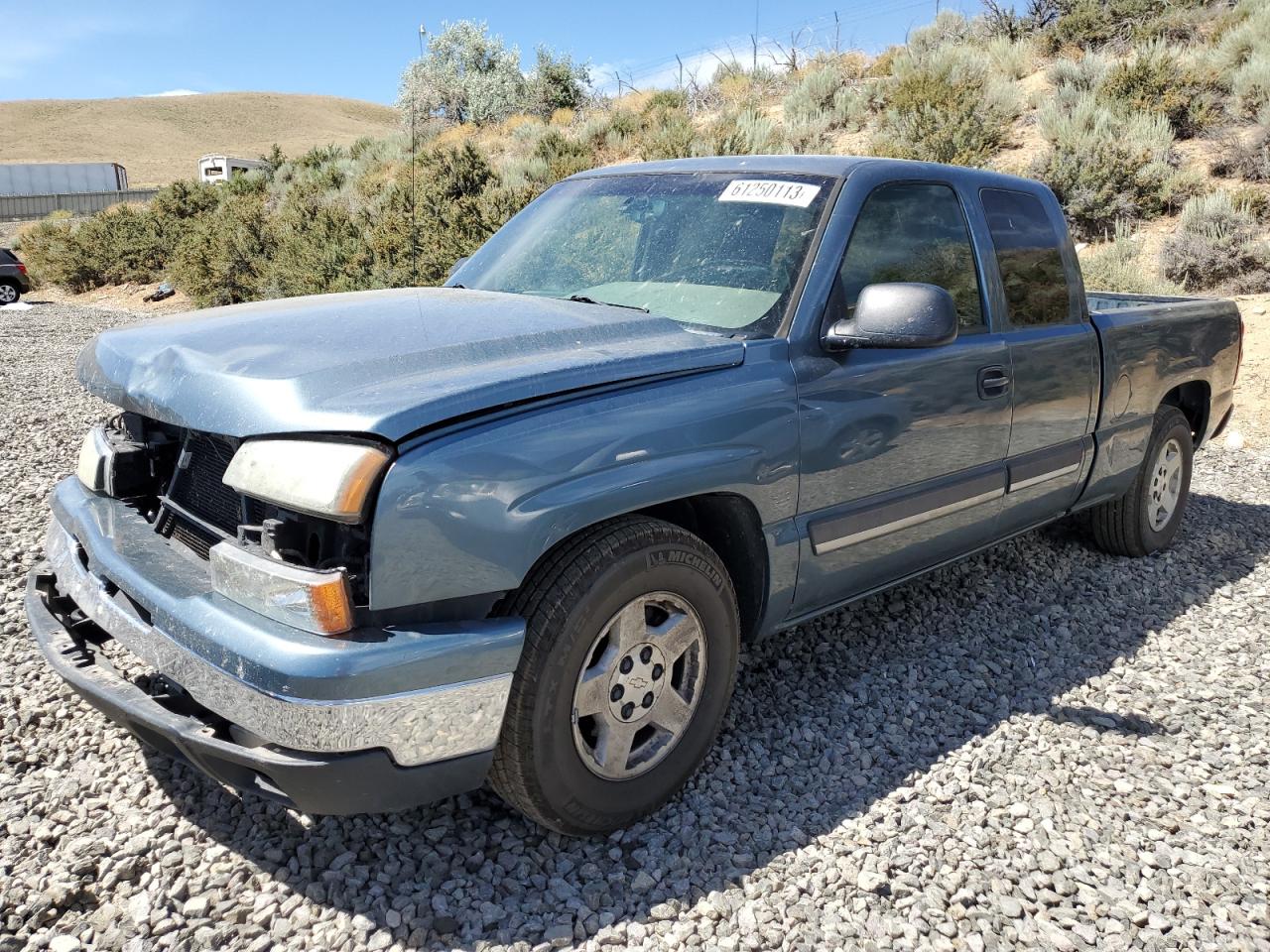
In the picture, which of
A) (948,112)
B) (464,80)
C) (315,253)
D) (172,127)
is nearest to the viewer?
(948,112)

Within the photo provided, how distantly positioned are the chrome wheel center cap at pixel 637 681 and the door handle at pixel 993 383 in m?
1.66

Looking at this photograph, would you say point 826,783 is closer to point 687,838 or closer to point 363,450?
point 687,838

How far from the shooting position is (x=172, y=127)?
87.4 m

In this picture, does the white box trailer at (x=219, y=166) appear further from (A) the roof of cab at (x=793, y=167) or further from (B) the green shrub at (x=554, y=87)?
(A) the roof of cab at (x=793, y=167)

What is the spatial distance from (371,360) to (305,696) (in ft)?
2.67

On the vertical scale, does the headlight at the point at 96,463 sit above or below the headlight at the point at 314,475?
below

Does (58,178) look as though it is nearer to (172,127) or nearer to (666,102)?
(172,127)

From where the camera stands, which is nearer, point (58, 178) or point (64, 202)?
point (64, 202)

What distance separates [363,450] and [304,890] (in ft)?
3.80

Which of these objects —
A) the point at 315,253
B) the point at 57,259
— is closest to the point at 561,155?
the point at 315,253

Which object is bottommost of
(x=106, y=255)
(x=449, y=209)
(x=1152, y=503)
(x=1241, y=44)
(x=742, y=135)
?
(x=1152, y=503)

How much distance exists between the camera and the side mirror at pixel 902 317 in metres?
2.80

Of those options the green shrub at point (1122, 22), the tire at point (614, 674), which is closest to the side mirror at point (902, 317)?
the tire at point (614, 674)

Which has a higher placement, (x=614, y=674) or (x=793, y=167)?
(x=793, y=167)
